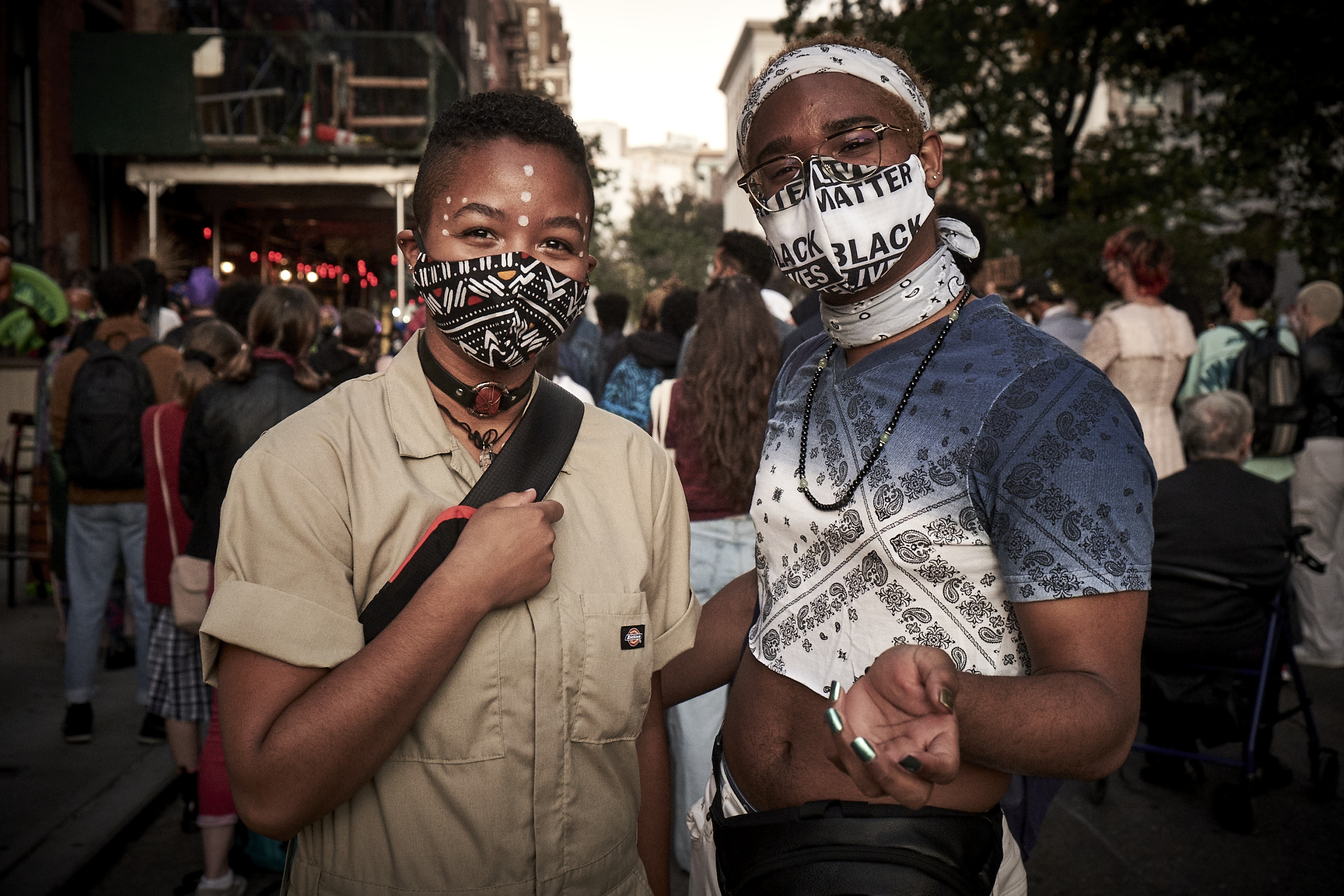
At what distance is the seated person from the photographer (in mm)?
4590

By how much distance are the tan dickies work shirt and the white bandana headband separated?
84 centimetres

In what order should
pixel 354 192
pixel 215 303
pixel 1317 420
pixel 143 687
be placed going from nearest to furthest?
pixel 143 687, pixel 215 303, pixel 1317 420, pixel 354 192

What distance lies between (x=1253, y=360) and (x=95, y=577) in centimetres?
708

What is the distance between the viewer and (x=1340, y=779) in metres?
5.23

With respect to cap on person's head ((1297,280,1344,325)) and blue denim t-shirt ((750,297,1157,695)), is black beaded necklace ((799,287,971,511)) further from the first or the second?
cap on person's head ((1297,280,1344,325))

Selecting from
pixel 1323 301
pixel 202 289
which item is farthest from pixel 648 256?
pixel 1323 301

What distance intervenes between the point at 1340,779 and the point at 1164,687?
1464 mm

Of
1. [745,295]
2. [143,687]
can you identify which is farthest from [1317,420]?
Answer: [143,687]

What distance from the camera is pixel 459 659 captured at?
62.0 inches

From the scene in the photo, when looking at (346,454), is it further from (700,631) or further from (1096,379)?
(1096,379)

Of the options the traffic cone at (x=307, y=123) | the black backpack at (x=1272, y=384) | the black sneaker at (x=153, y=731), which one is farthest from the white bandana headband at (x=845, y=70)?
the traffic cone at (x=307, y=123)

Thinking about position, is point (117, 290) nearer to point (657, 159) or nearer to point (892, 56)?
point (892, 56)

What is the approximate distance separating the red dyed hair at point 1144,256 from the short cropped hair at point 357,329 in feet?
16.8

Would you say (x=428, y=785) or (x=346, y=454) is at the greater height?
(x=346, y=454)
